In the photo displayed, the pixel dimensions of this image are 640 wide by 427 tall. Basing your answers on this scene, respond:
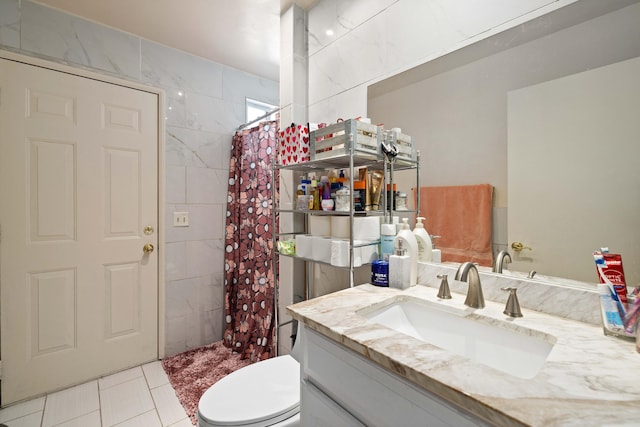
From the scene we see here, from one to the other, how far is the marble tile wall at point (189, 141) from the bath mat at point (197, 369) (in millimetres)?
103

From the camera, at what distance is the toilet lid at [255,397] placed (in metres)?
1.01

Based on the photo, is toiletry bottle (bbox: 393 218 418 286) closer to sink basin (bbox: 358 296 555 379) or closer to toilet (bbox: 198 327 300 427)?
sink basin (bbox: 358 296 555 379)

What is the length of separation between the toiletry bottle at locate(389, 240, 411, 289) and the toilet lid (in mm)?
579

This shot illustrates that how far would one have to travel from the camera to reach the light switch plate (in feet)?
7.39

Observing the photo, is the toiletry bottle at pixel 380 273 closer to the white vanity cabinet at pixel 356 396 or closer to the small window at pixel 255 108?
the white vanity cabinet at pixel 356 396

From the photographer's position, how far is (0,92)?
65.2 inches

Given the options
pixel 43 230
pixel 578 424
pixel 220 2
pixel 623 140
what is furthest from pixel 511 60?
pixel 43 230

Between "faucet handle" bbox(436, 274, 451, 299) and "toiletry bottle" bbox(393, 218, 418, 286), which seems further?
"toiletry bottle" bbox(393, 218, 418, 286)

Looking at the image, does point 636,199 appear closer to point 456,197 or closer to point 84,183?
point 456,197

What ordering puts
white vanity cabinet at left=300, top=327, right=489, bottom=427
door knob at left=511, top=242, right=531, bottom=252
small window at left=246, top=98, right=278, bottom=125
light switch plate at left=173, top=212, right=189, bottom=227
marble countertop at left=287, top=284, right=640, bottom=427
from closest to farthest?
1. marble countertop at left=287, top=284, right=640, bottom=427
2. white vanity cabinet at left=300, top=327, right=489, bottom=427
3. door knob at left=511, top=242, right=531, bottom=252
4. light switch plate at left=173, top=212, right=189, bottom=227
5. small window at left=246, top=98, right=278, bottom=125

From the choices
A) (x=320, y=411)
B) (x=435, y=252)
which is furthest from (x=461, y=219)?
(x=320, y=411)

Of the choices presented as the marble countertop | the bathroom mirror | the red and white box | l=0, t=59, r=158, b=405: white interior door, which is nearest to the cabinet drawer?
the marble countertop

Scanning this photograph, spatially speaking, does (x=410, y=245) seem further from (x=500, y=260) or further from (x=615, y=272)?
(x=615, y=272)

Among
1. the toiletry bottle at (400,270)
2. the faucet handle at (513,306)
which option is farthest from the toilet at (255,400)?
Result: the faucet handle at (513,306)
